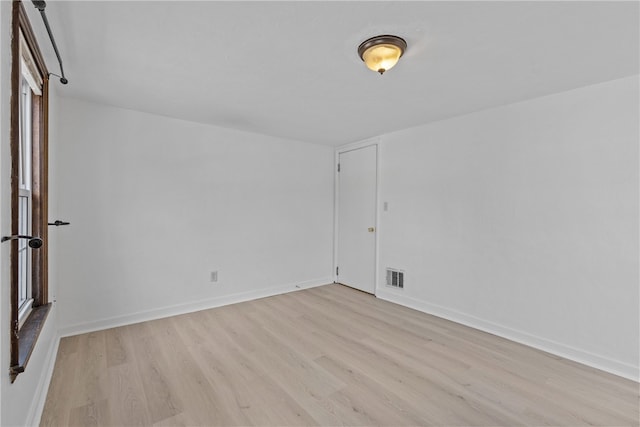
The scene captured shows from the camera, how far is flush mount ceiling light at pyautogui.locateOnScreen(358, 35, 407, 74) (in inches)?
70.4

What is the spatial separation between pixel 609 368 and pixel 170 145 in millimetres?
4477

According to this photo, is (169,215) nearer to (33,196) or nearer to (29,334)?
(33,196)

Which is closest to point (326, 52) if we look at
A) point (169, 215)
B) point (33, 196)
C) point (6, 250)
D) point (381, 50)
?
point (381, 50)

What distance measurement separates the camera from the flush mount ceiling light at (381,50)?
70.4 inches

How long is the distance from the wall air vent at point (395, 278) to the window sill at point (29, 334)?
11.2 ft

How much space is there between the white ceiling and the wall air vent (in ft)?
6.57

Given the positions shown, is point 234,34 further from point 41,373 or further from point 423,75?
point 41,373

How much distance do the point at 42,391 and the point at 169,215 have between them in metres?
1.84

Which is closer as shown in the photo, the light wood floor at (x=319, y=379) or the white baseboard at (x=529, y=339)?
the light wood floor at (x=319, y=379)

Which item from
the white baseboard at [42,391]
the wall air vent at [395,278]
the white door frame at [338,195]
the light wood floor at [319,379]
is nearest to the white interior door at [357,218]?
the white door frame at [338,195]

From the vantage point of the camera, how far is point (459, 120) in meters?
3.27

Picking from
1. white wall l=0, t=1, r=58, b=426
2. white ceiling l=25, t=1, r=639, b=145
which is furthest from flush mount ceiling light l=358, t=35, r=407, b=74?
white wall l=0, t=1, r=58, b=426

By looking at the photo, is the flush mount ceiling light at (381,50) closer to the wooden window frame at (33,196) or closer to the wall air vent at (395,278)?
the wooden window frame at (33,196)

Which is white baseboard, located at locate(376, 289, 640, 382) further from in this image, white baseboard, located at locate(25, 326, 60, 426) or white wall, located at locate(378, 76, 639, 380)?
white baseboard, located at locate(25, 326, 60, 426)
